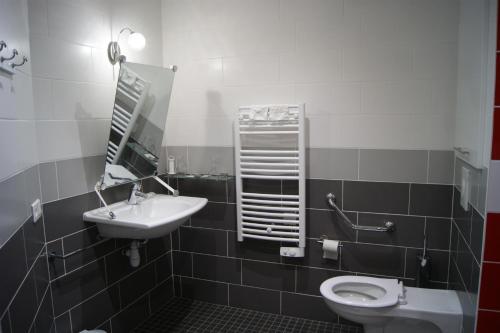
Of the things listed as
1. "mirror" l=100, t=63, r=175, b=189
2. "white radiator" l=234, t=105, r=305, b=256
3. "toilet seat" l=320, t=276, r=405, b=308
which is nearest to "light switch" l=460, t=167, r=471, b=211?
"toilet seat" l=320, t=276, r=405, b=308

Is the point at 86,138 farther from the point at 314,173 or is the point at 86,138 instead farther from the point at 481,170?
the point at 481,170

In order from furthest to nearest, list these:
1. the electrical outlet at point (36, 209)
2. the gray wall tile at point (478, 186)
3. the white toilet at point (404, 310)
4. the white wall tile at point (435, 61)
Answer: the white wall tile at point (435, 61) < the white toilet at point (404, 310) < the electrical outlet at point (36, 209) < the gray wall tile at point (478, 186)

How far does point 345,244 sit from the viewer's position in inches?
104

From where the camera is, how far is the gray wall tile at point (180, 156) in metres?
3.04

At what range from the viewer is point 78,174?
2.24 meters

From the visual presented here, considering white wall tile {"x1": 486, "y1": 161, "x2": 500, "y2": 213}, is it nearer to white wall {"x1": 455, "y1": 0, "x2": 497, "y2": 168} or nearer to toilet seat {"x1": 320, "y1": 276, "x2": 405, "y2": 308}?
white wall {"x1": 455, "y1": 0, "x2": 497, "y2": 168}

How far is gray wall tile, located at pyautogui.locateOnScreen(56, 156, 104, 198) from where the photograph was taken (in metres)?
2.12

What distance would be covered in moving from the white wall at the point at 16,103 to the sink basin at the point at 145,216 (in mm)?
546

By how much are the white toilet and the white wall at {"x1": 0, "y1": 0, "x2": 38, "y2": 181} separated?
1.78 meters

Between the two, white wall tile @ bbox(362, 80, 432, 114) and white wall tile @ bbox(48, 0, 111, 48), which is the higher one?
white wall tile @ bbox(48, 0, 111, 48)

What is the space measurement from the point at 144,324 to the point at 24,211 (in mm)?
1537

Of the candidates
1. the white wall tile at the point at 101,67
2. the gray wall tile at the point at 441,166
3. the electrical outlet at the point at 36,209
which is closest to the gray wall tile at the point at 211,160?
the white wall tile at the point at 101,67

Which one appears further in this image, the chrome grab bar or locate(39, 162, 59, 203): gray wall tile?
the chrome grab bar

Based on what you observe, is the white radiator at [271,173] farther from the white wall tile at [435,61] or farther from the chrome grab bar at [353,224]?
the white wall tile at [435,61]
